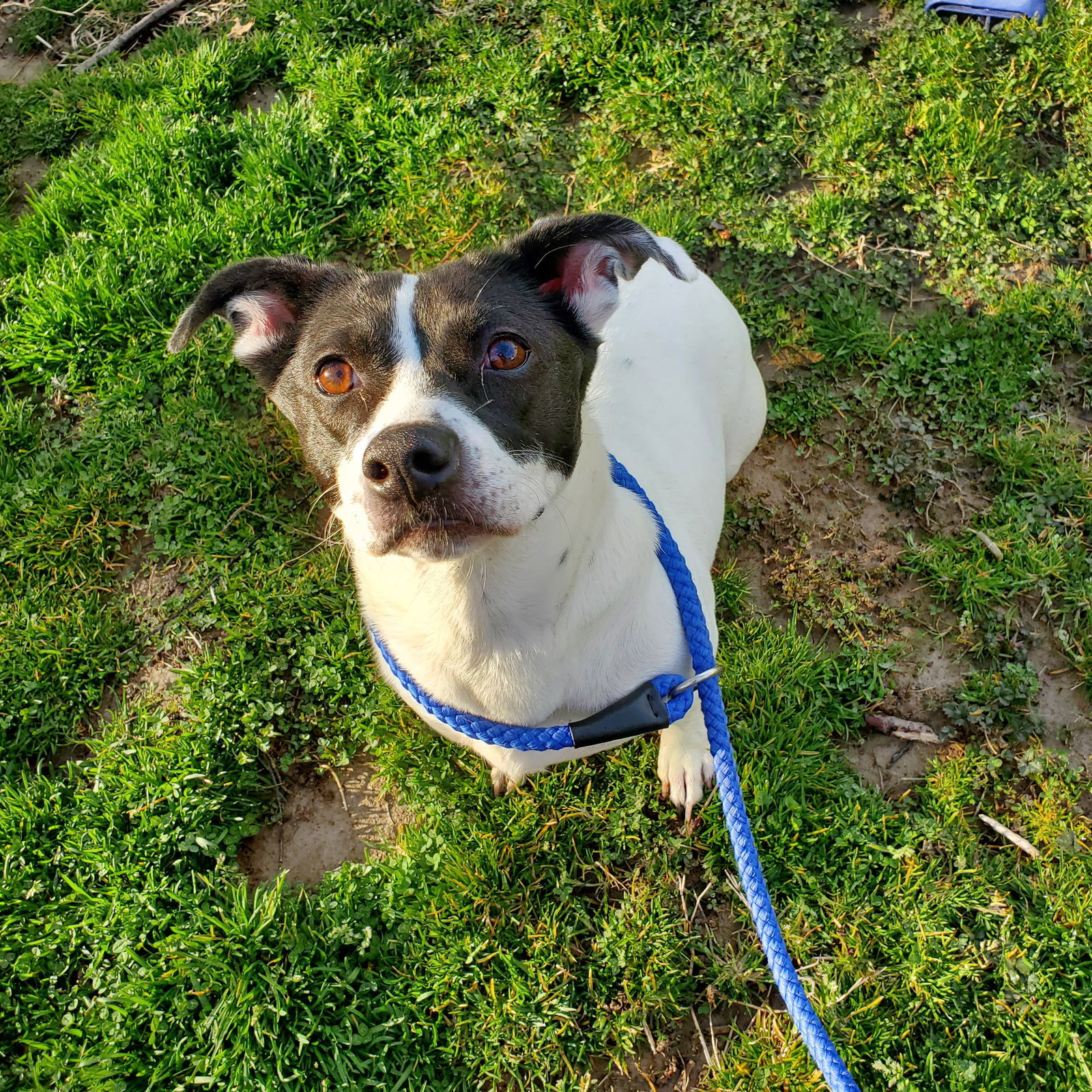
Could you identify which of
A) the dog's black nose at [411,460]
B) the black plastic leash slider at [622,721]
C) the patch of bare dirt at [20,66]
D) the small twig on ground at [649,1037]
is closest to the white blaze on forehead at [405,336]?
the dog's black nose at [411,460]

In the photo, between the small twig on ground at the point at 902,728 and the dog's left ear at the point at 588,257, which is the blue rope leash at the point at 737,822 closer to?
the dog's left ear at the point at 588,257

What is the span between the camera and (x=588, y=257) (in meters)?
2.68

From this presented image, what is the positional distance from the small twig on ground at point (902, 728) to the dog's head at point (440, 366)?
206cm

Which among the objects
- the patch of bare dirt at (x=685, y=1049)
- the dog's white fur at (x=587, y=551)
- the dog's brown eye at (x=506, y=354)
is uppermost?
the dog's brown eye at (x=506, y=354)

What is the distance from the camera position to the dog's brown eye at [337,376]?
7.93 feet

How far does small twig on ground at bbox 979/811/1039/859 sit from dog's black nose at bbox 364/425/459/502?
8.91 feet

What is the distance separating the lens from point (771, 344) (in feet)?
15.1

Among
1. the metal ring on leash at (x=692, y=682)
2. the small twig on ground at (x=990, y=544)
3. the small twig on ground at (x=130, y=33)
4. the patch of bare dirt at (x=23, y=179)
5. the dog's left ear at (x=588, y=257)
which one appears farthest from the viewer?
the small twig on ground at (x=130, y=33)

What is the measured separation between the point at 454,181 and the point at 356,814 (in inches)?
138

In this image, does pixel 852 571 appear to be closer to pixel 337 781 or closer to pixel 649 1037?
pixel 649 1037

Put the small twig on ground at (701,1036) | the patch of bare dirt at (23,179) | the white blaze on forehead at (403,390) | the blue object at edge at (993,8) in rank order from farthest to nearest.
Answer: the patch of bare dirt at (23,179), the blue object at edge at (993,8), the small twig on ground at (701,1036), the white blaze on forehead at (403,390)

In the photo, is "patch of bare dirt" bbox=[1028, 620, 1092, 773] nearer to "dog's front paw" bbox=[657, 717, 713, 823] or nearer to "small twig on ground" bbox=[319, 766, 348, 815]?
"dog's front paw" bbox=[657, 717, 713, 823]

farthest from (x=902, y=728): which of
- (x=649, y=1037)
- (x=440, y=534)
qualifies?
(x=440, y=534)

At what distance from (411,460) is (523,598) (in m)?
0.61
